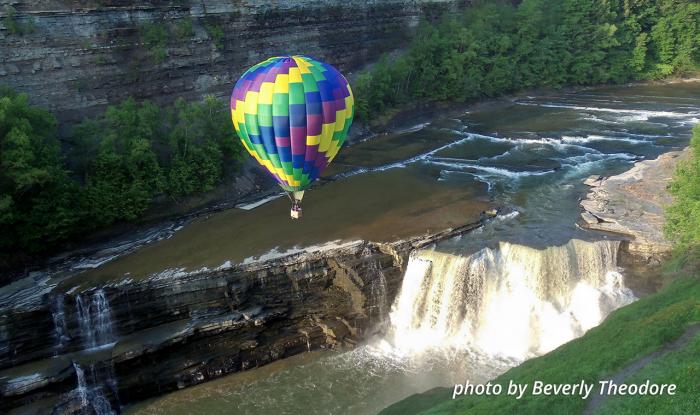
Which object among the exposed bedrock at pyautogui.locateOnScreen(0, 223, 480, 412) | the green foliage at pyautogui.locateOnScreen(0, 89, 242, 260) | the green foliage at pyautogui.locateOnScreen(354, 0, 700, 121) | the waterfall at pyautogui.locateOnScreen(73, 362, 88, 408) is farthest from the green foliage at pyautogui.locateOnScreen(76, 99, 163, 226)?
the green foliage at pyautogui.locateOnScreen(354, 0, 700, 121)

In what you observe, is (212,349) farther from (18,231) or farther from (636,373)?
(636,373)

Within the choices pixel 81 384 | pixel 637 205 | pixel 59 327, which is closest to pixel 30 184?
pixel 59 327

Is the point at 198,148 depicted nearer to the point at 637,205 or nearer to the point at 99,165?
the point at 99,165

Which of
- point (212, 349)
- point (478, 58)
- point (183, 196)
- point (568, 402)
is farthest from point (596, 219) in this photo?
point (478, 58)

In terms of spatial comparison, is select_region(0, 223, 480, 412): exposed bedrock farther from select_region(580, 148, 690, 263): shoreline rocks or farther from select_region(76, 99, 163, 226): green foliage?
select_region(580, 148, 690, 263): shoreline rocks

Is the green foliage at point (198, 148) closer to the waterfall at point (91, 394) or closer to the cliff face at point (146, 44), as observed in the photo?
the cliff face at point (146, 44)
